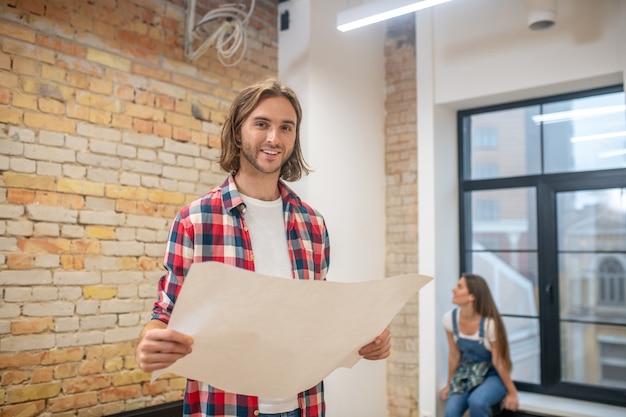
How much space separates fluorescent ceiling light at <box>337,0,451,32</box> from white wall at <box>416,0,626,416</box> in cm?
112

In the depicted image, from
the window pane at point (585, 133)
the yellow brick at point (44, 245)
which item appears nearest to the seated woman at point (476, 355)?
the window pane at point (585, 133)

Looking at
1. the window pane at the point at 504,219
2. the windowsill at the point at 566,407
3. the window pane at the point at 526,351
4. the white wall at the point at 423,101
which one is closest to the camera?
the windowsill at the point at 566,407

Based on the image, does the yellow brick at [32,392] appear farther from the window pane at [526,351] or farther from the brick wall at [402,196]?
the window pane at [526,351]

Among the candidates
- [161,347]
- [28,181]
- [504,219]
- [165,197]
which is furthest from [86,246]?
[504,219]

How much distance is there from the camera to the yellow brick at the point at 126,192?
11.1 feet

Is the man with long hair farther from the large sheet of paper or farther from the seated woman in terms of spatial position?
the seated woman

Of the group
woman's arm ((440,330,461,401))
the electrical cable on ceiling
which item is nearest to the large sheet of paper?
the electrical cable on ceiling

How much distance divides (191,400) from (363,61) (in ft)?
12.6

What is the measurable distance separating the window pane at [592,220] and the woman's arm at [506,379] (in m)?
1.01

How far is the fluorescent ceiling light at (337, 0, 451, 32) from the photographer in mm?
3471

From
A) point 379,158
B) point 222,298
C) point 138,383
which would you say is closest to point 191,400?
point 222,298

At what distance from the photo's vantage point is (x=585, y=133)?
4.40m

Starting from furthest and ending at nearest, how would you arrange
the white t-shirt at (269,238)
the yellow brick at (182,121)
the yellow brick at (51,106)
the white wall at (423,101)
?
1. the white wall at (423,101)
2. the yellow brick at (182,121)
3. the yellow brick at (51,106)
4. the white t-shirt at (269,238)

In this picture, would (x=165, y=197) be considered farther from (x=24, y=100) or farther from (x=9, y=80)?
(x=9, y=80)
